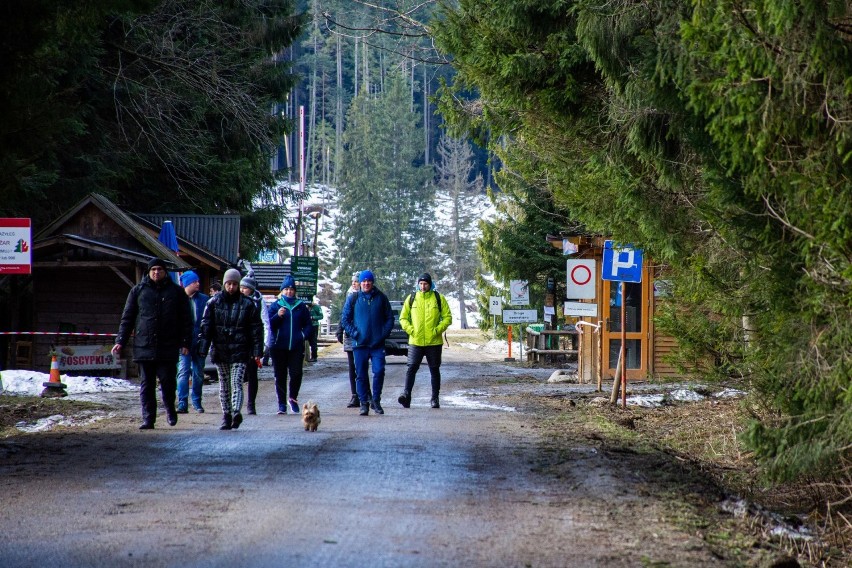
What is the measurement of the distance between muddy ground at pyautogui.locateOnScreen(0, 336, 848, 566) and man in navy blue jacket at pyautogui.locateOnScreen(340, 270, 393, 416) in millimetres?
1590

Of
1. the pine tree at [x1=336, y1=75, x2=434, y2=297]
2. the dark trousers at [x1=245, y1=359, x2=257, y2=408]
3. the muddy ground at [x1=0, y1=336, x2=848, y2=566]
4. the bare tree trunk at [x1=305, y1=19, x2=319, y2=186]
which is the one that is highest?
the bare tree trunk at [x1=305, y1=19, x2=319, y2=186]

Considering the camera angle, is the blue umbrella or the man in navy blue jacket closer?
the man in navy blue jacket

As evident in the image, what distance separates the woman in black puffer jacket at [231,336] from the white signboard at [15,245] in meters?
5.49

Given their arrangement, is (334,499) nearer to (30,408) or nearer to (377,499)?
(377,499)

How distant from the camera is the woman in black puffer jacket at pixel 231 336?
42.0 feet

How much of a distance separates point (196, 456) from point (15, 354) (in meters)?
15.8

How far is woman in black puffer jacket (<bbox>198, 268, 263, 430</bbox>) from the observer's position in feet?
42.0

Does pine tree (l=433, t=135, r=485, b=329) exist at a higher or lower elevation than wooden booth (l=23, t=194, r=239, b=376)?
higher

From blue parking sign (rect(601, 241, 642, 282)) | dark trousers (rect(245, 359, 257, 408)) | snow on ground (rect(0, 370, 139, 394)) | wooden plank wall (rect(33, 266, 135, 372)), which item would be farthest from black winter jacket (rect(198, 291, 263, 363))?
wooden plank wall (rect(33, 266, 135, 372))

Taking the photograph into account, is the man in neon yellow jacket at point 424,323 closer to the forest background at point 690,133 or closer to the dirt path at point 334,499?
the forest background at point 690,133

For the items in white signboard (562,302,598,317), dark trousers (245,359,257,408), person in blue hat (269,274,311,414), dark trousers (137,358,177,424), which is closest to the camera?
dark trousers (137,358,177,424)

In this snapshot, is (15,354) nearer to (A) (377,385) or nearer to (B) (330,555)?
(A) (377,385)

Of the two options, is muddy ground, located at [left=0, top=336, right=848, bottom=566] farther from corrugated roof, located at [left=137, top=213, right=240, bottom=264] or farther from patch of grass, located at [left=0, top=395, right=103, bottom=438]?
corrugated roof, located at [left=137, top=213, right=240, bottom=264]

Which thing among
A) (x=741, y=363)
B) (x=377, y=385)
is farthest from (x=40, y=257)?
(x=741, y=363)
